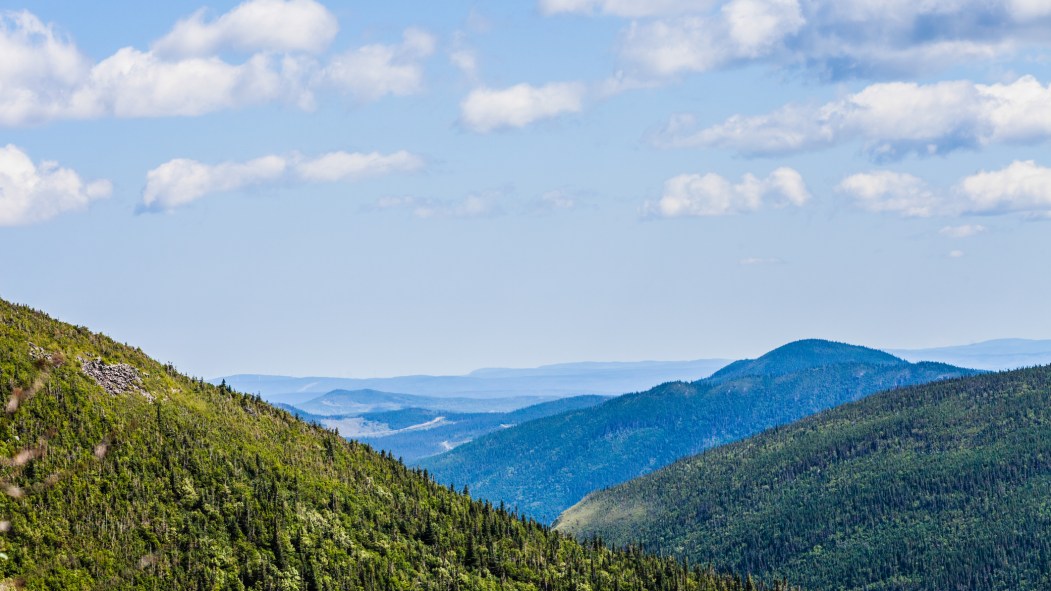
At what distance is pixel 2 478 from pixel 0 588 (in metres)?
25.3

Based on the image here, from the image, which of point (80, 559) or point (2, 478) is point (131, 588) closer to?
point (80, 559)

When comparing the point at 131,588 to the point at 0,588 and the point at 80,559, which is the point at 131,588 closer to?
the point at 80,559

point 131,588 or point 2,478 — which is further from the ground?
point 2,478

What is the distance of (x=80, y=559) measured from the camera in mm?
196125

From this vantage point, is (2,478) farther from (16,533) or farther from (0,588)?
(0,588)

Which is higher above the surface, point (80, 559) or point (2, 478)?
point (2, 478)

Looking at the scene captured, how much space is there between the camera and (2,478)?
655ft

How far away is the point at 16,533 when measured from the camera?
631 feet

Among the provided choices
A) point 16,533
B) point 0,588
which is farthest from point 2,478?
point 0,588

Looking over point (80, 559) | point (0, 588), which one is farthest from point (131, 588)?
point (0, 588)

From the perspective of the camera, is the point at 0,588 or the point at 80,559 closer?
the point at 0,588

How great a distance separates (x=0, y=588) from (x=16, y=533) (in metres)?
14.3

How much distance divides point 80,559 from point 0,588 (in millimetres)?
17695

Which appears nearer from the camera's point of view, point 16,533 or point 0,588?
point 0,588
